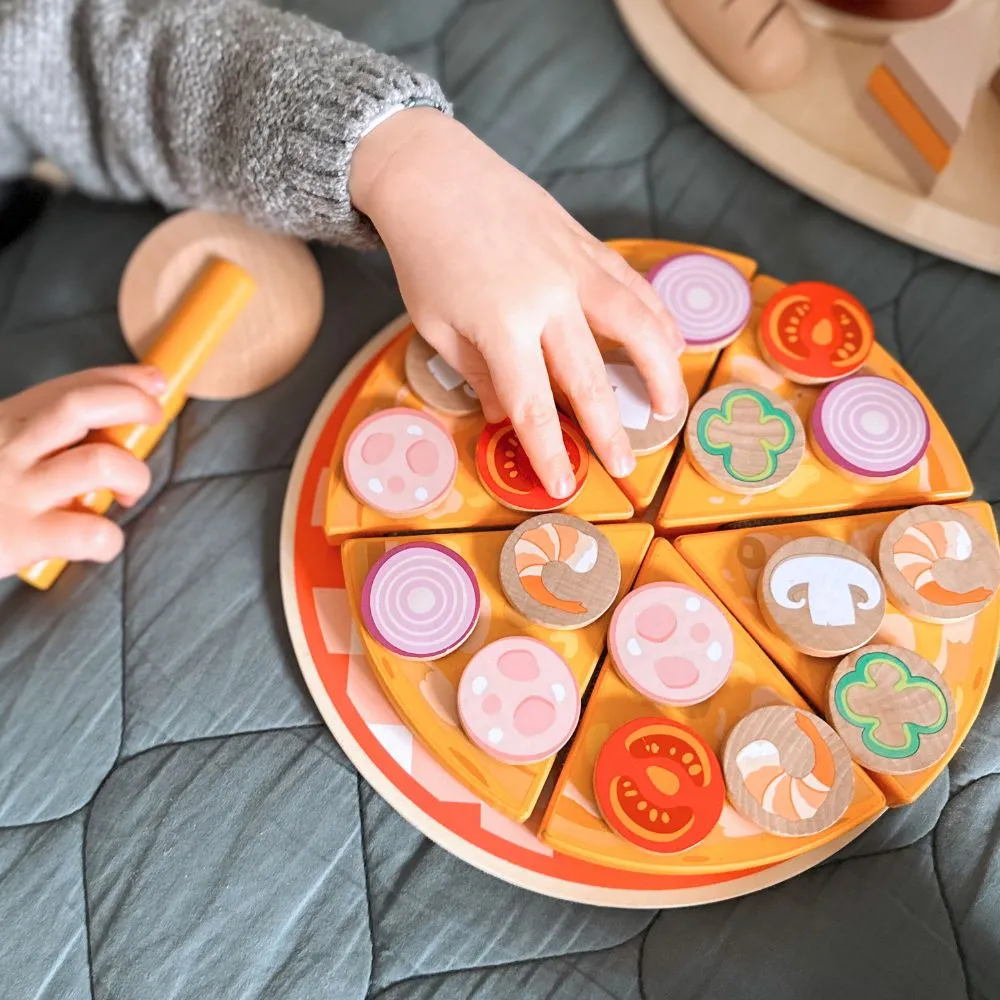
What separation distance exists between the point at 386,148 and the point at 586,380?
17cm

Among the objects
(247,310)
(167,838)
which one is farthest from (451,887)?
(247,310)

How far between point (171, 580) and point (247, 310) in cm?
19

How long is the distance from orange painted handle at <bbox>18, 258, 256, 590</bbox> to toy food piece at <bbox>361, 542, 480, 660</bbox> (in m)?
0.19

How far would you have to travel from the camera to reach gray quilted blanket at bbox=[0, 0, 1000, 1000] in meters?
0.47

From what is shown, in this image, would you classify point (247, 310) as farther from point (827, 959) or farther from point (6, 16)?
point (827, 959)

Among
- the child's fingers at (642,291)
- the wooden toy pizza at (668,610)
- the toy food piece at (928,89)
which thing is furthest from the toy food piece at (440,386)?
the toy food piece at (928,89)

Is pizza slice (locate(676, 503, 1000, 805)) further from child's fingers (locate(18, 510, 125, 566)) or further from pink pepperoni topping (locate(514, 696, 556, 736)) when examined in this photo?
child's fingers (locate(18, 510, 125, 566))

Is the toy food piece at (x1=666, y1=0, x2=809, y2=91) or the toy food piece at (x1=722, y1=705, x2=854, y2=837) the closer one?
the toy food piece at (x1=722, y1=705, x2=854, y2=837)

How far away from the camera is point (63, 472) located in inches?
21.0

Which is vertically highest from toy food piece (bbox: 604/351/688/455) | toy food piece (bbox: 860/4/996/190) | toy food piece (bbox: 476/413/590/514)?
toy food piece (bbox: 860/4/996/190)

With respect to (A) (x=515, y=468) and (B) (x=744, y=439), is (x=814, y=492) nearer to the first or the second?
(B) (x=744, y=439)

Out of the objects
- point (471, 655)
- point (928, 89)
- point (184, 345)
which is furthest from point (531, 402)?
point (928, 89)

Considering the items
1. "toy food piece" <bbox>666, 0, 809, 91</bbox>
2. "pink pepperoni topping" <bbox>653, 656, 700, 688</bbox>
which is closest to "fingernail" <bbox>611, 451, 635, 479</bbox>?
"pink pepperoni topping" <bbox>653, 656, 700, 688</bbox>

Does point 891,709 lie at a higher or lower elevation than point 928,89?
lower
